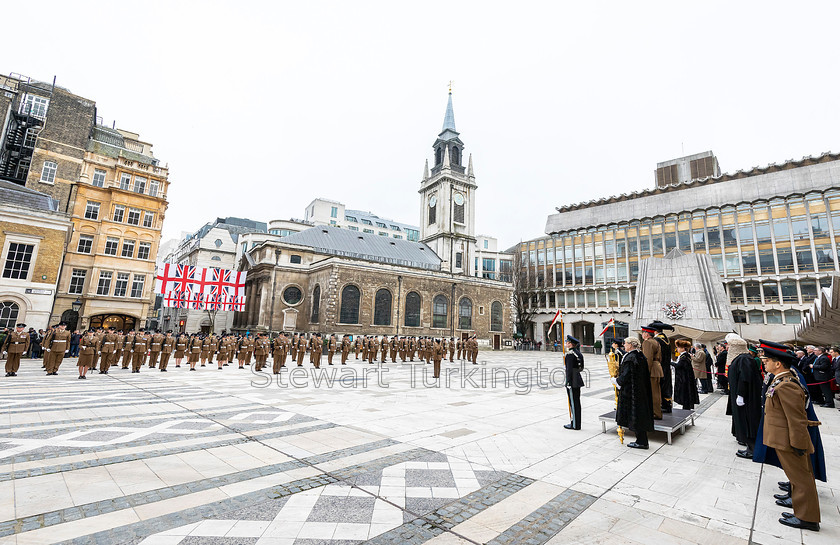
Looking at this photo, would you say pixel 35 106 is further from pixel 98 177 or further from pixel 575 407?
pixel 575 407

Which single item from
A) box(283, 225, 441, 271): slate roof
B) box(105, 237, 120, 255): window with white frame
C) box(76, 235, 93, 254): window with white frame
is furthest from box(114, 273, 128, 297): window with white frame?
box(283, 225, 441, 271): slate roof

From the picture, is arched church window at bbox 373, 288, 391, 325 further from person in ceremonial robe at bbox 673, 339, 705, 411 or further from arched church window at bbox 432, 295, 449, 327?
person in ceremonial robe at bbox 673, 339, 705, 411

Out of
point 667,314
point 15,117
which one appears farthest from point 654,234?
point 15,117

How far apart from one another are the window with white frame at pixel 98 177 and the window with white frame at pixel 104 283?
686cm

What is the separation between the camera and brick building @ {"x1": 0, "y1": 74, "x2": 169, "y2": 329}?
87.7ft

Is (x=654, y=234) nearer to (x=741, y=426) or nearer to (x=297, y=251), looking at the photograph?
(x=297, y=251)

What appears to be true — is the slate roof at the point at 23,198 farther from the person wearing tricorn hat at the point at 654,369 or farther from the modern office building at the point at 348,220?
the modern office building at the point at 348,220

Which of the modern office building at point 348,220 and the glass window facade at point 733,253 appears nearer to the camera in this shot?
the glass window facade at point 733,253

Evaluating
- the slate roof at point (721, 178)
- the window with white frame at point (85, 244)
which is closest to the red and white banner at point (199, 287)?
the window with white frame at point (85, 244)

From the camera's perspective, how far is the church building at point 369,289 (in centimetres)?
3528

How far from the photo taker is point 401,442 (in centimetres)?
594

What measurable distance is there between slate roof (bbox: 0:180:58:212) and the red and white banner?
713cm

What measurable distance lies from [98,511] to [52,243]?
88.3 feet

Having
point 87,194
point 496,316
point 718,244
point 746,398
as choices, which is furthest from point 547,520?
point 718,244
